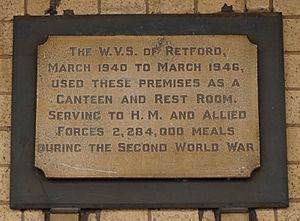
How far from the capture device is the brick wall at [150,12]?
318cm

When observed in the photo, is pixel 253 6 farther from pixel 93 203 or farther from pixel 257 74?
pixel 93 203

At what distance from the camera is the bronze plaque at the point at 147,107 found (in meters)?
3.17

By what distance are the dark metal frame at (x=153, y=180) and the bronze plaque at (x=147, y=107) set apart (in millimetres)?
35

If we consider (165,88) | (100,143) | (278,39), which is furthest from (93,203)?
(278,39)

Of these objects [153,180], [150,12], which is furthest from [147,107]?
[150,12]

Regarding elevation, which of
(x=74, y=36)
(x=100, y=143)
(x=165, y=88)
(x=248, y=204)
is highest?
(x=74, y=36)

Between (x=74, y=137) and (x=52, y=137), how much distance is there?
0.27 feet

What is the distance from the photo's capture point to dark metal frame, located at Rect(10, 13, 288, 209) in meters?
3.17

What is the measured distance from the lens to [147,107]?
3.22m

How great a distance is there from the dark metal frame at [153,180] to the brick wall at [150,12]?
0.11 feet

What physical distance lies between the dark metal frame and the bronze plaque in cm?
4

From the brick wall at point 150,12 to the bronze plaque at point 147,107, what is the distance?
13 cm

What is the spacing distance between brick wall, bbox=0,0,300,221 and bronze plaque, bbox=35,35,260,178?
0.43 ft

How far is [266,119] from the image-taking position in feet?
10.6
